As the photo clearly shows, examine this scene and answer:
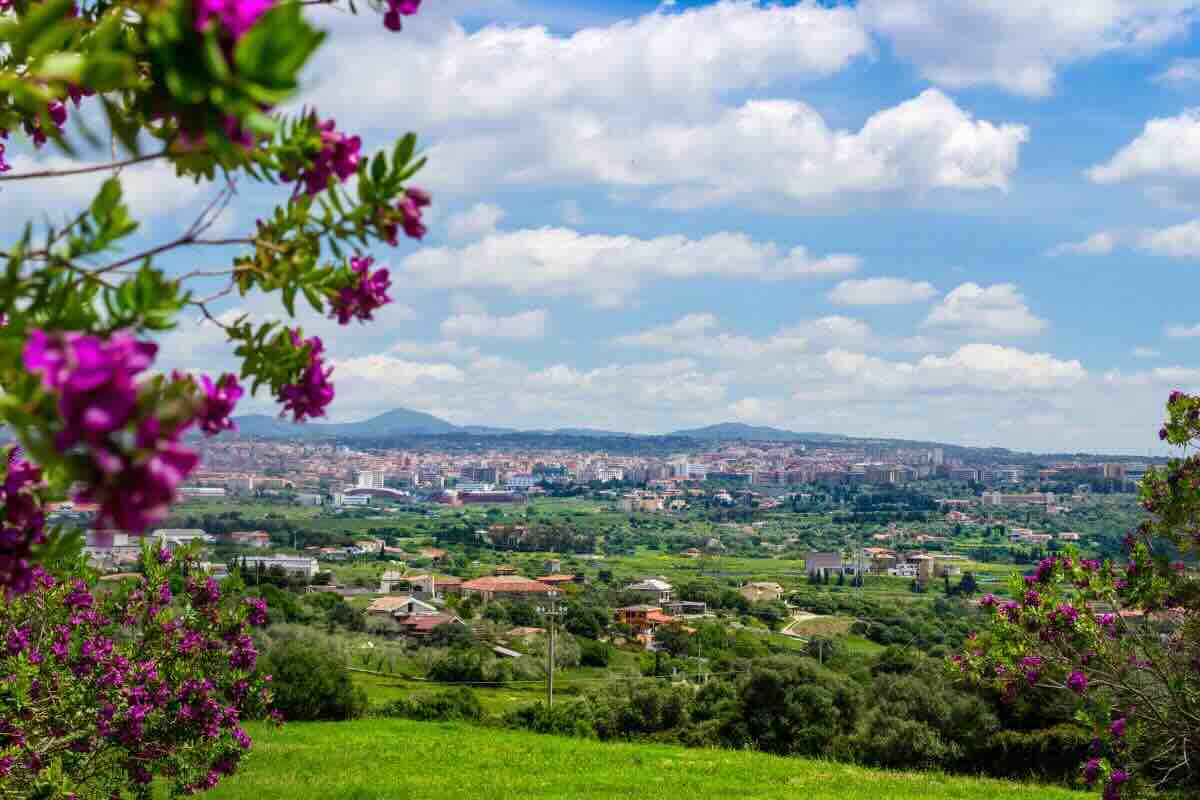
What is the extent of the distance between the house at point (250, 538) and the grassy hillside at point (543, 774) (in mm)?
52340

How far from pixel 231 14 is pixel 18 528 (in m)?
1.35

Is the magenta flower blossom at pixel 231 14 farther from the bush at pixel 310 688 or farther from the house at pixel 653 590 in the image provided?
the house at pixel 653 590

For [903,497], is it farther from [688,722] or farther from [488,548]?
[688,722]

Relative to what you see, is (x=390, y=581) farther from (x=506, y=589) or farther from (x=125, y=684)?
(x=125, y=684)

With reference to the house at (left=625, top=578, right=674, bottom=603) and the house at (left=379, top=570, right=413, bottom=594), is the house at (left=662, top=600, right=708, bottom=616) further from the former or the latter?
the house at (left=379, top=570, right=413, bottom=594)

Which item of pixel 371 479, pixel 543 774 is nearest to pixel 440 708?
pixel 543 774

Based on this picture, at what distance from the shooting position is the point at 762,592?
208 ft

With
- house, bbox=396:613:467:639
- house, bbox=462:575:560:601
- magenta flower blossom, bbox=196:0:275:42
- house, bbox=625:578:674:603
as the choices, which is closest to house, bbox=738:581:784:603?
house, bbox=625:578:674:603

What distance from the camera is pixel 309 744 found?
58.4 ft

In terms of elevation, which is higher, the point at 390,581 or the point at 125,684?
the point at 125,684

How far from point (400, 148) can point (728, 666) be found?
30784 millimetres

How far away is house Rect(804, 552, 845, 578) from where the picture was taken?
78.4 meters

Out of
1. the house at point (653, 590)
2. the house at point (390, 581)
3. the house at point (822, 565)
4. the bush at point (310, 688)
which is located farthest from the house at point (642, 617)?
the house at point (822, 565)

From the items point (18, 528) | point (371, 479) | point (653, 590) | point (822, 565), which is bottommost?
point (822, 565)
